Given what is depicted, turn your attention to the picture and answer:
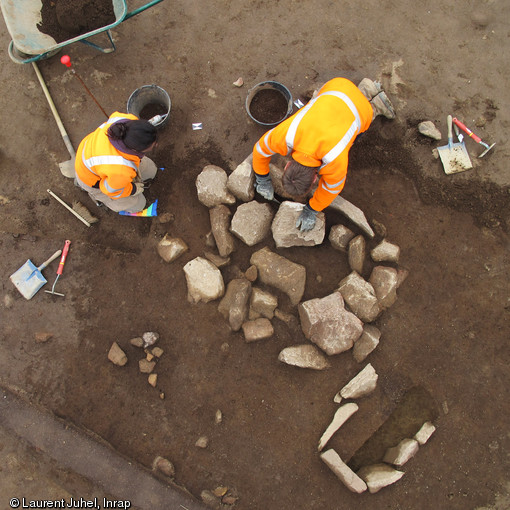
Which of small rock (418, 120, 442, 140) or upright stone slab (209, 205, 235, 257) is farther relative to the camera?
small rock (418, 120, 442, 140)

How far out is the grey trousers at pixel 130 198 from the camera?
353 cm

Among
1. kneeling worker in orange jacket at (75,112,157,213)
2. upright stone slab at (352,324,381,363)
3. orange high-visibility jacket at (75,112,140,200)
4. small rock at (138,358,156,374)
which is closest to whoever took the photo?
kneeling worker in orange jacket at (75,112,157,213)

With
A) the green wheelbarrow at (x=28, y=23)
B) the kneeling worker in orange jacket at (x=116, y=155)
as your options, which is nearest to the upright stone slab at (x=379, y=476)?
the kneeling worker in orange jacket at (x=116, y=155)

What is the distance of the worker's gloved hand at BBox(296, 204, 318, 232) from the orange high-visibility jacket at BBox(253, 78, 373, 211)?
1.61 feet

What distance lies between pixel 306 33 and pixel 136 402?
4.60m

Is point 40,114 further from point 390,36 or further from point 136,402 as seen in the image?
point 390,36

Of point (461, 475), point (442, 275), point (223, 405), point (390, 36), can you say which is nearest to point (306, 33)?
point (390, 36)

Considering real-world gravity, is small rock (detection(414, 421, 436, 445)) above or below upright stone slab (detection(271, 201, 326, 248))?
A: below

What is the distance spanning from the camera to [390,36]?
4.09m

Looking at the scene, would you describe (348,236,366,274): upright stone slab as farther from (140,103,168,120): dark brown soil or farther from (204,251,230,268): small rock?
(140,103,168,120): dark brown soil

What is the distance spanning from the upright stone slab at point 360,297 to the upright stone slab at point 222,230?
1.25 meters

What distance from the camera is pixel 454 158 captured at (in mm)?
3799

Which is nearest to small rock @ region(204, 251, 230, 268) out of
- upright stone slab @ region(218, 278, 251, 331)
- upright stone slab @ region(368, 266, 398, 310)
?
upright stone slab @ region(218, 278, 251, 331)

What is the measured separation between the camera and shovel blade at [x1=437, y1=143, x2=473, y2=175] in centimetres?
378
